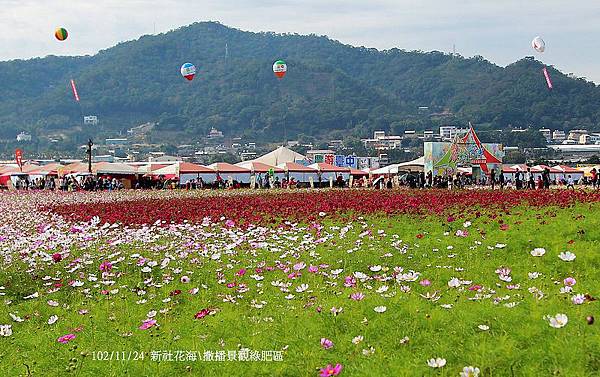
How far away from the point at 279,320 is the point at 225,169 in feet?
140

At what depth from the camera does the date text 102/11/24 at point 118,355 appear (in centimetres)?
592

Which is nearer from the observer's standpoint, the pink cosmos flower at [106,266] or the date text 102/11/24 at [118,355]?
the date text 102/11/24 at [118,355]

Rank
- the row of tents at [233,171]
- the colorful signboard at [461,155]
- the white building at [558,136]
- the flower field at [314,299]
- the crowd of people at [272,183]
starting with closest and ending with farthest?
1. the flower field at [314,299]
2. the crowd of people at [272,183]
3. the row of tents at [233,171]
4. the colorful signboard at [461,155]
5. the white building at [558,136]

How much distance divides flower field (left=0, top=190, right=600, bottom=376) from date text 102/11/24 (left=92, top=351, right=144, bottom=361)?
0.05 feet

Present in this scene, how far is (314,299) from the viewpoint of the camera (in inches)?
283

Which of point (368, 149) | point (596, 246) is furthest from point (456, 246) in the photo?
point (368, 149)

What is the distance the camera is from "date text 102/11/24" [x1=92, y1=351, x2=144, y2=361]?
5.92 m

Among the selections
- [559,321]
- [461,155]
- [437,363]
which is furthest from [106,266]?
[461,155]

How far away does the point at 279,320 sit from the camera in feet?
21.4

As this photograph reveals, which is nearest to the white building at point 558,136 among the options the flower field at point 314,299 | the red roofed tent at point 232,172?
the red roofed tent at point 232,172

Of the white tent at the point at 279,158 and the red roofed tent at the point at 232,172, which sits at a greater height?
the white tent at the point at 279,158

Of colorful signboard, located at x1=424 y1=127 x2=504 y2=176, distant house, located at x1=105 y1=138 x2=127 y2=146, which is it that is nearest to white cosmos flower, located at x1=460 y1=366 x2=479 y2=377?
colorful signboard, located at x1=424 y1=127 x2=504 y2=176

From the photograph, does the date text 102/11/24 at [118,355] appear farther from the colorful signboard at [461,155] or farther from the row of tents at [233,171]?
the colorful signboard at [461,155]

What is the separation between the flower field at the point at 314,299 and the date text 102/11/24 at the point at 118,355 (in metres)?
0.02
